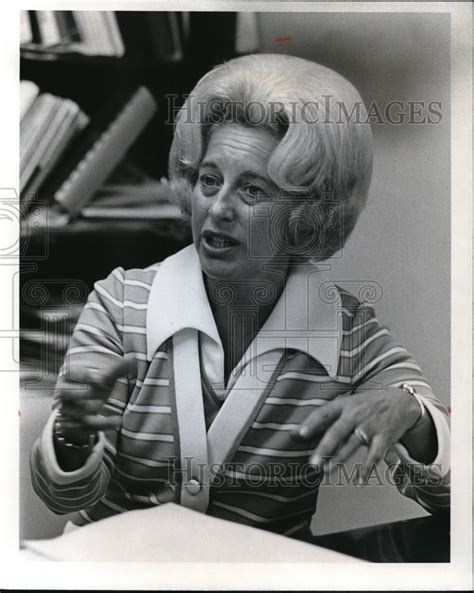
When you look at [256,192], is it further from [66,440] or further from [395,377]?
[66,440]

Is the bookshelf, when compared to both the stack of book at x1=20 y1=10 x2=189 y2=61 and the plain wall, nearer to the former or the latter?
the stack of book at x1=20 y1=10 x2=189 y2=61

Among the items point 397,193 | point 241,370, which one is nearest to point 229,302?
point 241,370

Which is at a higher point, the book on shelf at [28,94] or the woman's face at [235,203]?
the book on shelf at [28,94]

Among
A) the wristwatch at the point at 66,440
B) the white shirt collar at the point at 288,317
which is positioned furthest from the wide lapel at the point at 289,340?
the wristwatch at the point at 66,440

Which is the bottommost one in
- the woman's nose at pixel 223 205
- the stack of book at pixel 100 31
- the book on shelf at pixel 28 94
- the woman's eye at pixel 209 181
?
the woman's nose at pixel 223 205

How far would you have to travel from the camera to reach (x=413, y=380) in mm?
1499

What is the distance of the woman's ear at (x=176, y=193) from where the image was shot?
147 cm

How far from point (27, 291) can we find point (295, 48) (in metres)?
0.67

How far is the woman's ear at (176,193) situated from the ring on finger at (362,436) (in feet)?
1.65

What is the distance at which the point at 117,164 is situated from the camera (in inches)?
58.2

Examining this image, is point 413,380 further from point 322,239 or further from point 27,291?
point 27,291

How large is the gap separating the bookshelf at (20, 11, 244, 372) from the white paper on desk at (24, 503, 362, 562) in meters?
0.33

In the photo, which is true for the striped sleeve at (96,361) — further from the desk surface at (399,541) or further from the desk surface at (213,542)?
the desk surface at (399,541)

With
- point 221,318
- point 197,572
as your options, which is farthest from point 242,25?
point 197,572
